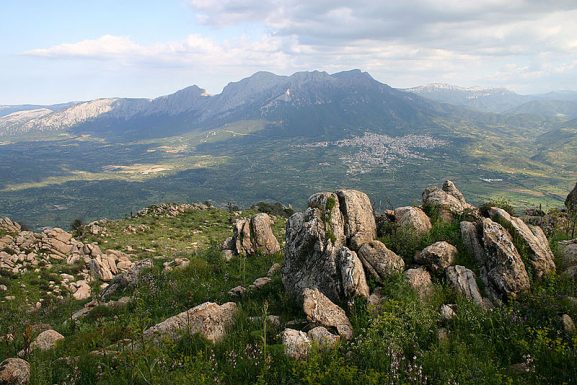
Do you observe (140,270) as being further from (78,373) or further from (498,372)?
(498,372)

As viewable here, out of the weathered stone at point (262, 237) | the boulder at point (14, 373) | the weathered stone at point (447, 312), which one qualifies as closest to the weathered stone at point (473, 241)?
the weathered stone at point (447, 312)

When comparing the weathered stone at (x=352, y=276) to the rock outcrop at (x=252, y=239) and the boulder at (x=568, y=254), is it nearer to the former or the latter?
the boulder at (x=568, y=254)

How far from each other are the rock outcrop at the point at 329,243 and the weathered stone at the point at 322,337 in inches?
92.8

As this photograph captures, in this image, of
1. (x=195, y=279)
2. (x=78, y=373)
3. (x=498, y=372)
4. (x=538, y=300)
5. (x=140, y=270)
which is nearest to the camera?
(x=498, y=372)

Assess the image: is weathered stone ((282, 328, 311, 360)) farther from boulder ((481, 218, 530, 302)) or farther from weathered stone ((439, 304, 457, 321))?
boulder ((481, 218, 530, 302))

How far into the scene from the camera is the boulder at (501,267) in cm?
1132

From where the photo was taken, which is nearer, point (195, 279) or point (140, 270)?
point (195, 279)

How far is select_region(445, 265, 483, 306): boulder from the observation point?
11.6 m

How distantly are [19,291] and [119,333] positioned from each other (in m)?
18.5

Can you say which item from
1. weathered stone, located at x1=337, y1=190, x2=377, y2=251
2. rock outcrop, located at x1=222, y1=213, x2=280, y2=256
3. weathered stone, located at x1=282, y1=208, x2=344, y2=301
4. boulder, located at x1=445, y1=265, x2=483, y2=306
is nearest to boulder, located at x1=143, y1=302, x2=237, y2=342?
weathered stone, located at x1=282, y1=208, x2=344, y2=301

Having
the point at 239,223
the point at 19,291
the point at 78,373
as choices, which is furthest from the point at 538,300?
the point at 19,291

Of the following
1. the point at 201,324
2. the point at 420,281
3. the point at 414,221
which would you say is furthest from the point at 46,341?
the point at 414,221

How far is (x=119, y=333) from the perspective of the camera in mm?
12500

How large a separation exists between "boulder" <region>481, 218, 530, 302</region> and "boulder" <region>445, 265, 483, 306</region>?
1.39 feet
